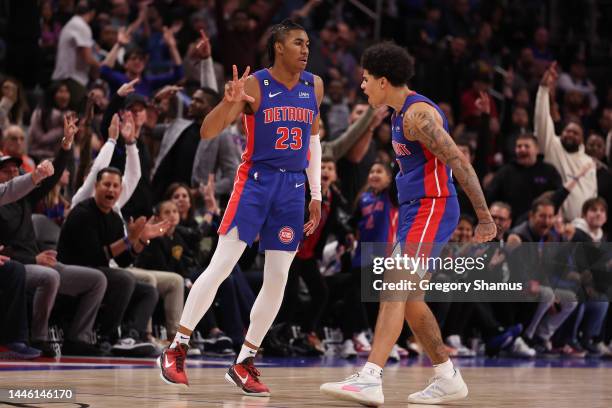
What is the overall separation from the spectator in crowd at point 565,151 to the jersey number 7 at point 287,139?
7.18 meters

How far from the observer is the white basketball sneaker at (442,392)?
21.9ft

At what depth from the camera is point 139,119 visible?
11281 mm

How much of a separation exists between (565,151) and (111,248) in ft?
20.5

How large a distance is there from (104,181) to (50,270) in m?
0.98

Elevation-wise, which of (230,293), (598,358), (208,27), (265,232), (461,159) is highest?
(208,27)

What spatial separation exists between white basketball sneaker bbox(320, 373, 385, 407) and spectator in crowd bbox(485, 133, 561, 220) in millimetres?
7454

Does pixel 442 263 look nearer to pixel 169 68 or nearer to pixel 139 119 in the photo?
pixel 139 119

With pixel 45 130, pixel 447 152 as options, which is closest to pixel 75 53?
pixel 45 130

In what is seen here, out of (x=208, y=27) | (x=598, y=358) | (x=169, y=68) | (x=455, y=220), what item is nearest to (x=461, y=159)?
(x=455, y=220)

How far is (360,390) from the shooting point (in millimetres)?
6125

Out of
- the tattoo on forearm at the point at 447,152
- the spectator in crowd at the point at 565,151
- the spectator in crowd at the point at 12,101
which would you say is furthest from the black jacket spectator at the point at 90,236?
the spectator in crowd at the point at 565,151

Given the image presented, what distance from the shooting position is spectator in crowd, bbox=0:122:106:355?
9617 mm

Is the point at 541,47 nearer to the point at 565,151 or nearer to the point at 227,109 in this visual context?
the point at 565,151

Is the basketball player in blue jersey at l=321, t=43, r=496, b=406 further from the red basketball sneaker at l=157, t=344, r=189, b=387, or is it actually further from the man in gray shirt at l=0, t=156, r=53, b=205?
the man in gray shirt at l=0, t=156, r=53, b=205
